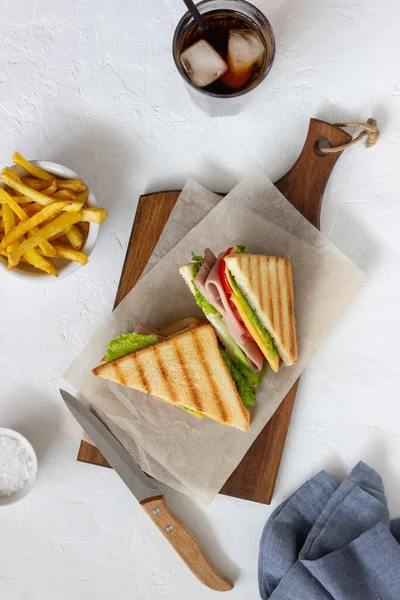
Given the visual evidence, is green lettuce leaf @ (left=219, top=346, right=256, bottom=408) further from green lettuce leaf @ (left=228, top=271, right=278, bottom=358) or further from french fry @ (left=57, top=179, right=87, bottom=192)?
french fry @ (left=57, top=179, right=87, bottom=192)

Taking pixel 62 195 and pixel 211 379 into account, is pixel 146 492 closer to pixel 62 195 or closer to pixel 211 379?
pixel 211 379

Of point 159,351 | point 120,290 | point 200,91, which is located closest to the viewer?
point 200,91

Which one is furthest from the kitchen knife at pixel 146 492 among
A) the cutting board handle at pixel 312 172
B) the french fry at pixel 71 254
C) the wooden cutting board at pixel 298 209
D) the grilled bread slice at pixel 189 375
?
the cutting board handle at pixel 312 172

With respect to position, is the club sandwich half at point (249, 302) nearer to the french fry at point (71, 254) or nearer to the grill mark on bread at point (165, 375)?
the grill mark on bread at point (165, 375)

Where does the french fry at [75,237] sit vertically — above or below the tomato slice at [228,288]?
below

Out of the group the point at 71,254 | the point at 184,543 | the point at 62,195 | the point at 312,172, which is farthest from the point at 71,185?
the point at 184,543

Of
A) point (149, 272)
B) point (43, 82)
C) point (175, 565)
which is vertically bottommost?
point (175, 565)

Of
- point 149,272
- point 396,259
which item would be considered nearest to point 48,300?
point 149,272

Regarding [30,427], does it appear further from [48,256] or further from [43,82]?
[43,82]
